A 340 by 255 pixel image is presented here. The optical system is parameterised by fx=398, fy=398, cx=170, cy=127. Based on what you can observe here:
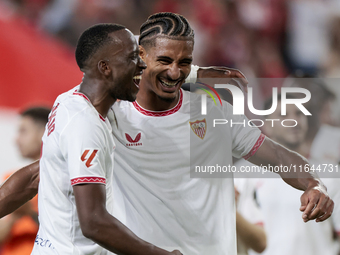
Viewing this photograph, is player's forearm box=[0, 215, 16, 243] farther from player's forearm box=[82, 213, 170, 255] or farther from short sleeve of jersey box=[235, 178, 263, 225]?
player's forearm box=[82, 213, 170, 255]

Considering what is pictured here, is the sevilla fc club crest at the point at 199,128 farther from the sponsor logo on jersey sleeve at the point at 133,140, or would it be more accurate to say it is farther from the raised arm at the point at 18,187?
the raised arm at the point at 18,187

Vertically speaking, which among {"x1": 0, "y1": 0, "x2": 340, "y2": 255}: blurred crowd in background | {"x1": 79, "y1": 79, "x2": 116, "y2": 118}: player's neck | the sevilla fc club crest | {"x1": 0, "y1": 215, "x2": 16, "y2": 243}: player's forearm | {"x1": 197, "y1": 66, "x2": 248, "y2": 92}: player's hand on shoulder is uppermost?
{"x1": 0, "y1": 0, "x2": 340, "y2": 255}: blurred crowd in background

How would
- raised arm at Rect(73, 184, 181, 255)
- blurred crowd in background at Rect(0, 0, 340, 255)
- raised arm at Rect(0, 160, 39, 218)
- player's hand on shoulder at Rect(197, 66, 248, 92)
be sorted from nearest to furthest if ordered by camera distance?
raised arm at Rect(73, 184, 181, 255), raised arm at Rect(0, 160, 39, 218), player's hand on shoulder at Rect(197, 66, 248, 92), blurred crowd in background at Rect(0, 0, 340, 255)

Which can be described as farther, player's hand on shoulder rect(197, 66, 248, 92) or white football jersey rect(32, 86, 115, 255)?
player's hand on shoulder rect(197, 66, 248, 92)

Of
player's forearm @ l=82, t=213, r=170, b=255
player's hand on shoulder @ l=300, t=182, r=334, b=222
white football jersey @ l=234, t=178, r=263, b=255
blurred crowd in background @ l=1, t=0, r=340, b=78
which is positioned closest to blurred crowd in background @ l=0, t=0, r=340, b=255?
blurred crowd in background @ l=1, t=0, r=340, b=78

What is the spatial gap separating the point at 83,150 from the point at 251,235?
87.0 inches

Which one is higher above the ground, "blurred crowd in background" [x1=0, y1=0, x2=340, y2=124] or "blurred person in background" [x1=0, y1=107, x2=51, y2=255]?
"blurred crowd in background" [x1=0, y1=0, x2=340, y2=124]

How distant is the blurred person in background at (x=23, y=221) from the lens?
296 cm

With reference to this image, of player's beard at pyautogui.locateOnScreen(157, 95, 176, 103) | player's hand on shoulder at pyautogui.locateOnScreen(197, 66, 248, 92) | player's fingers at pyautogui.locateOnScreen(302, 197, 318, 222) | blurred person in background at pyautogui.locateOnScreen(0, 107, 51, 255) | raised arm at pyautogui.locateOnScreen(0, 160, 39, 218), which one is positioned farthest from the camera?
blurred person in background at pyautogui.locateOnScreen(0, 107, 51, 255)

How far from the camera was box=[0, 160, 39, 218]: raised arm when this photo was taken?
5.94ft

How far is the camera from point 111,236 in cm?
120

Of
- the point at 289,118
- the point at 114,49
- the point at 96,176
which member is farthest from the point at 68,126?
the point at 289,118

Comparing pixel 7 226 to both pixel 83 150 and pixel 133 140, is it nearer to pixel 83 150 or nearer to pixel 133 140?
pixel 133 140

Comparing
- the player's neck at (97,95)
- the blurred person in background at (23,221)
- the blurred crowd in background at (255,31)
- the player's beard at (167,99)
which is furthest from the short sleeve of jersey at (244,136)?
the blurred person in background at (23,221)
